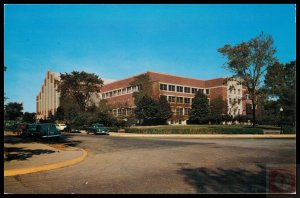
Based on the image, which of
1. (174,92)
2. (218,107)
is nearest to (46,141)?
(174,92)

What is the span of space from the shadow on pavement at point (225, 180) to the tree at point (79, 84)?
5431cm

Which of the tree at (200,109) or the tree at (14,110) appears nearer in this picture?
the tree at (200,109)

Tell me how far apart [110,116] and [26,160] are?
42.4 metres

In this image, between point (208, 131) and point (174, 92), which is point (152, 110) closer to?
point (174, 92)

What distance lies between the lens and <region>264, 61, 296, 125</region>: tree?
45509 mm

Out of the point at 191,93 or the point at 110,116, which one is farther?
the point at 191,93

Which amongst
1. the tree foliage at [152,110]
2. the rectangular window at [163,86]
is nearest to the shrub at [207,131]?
the tree foliage at [152,110]

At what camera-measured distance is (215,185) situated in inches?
316

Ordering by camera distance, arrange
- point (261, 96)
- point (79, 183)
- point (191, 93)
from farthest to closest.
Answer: point (191, 93), point (261, 96), point (79, 183)

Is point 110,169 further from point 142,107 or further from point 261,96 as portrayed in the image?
point 142,107

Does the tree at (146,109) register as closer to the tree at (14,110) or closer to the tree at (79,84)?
the tree at (79,84)

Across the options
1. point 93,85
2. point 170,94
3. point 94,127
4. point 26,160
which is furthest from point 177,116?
point 26,160

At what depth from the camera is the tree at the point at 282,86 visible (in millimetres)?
45509

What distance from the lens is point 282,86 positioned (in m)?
50.1
